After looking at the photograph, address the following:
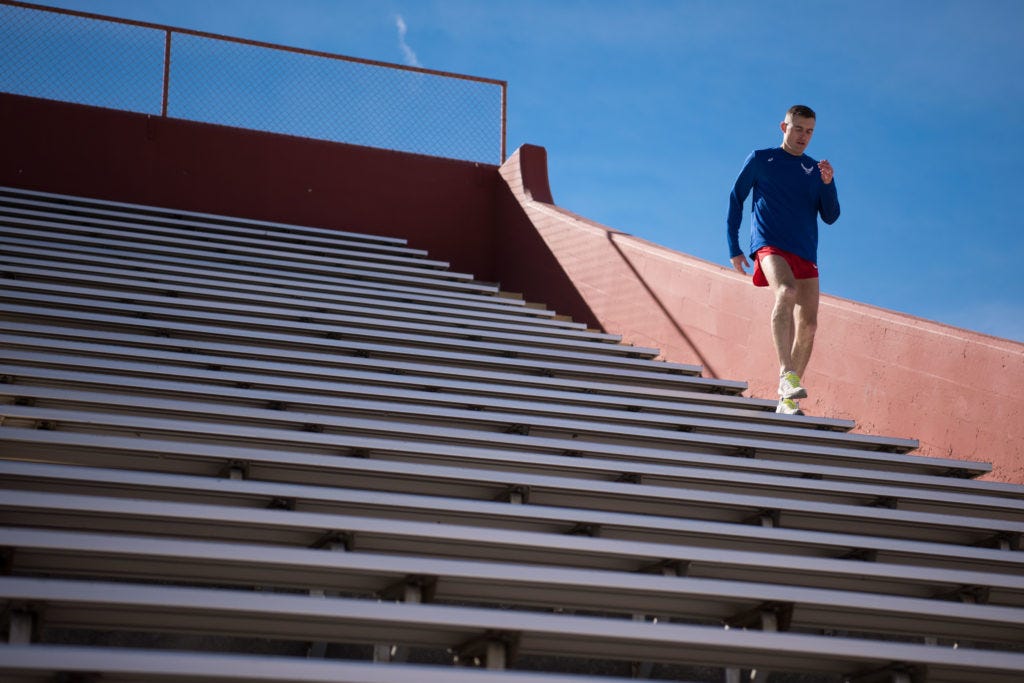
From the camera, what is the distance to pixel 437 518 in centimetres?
268

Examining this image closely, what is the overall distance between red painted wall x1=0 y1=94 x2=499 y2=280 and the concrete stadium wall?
4.46ft

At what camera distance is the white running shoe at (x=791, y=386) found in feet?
14.7

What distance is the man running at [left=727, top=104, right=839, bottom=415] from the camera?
469 centimetres

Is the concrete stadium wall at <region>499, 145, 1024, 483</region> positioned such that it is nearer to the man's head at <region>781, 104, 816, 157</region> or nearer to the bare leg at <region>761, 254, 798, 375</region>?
the bare leg at <region>761, 254, 798, 375</region>

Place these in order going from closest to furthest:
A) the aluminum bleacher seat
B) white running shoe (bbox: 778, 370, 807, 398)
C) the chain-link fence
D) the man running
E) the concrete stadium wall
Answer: the aluminum bleacher seat, the concrete stadium wall, white running shoe (bbox: 778, 370, 807, 398), the man running, the chain-link fence

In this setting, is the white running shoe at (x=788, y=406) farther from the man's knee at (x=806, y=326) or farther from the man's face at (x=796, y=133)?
the man's face at (x=796, y=133)

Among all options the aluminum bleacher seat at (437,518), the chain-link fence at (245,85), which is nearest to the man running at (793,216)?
the aluminum bleacher seat at (437,518)

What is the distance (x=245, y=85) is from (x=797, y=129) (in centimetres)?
450

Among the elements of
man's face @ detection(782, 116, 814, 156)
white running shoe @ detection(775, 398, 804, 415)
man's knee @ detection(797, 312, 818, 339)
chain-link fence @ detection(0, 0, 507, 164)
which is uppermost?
chain-link fence @ detection(0, 0, 507, 164)

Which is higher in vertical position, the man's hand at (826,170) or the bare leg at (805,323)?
the man's hand at (826,170)

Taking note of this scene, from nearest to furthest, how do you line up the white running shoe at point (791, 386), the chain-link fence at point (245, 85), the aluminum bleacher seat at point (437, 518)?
the aluminum bleacher seat at point (437, 518) < the white running shoe at point (791, 386) < the chain-link fence at point (245, 85)

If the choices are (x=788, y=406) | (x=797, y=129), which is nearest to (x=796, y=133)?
(x=797, y=129)

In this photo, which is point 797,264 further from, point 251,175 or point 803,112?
point 251,175

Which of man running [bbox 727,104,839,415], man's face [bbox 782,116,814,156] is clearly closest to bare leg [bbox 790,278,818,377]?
man running [bbox 727,104,839,415]
